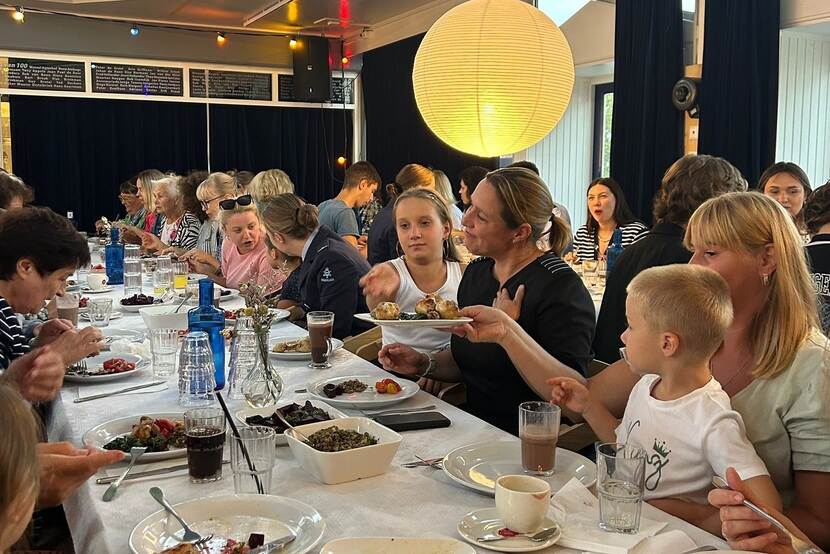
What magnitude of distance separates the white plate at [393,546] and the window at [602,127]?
596 cm

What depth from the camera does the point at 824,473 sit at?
152cm

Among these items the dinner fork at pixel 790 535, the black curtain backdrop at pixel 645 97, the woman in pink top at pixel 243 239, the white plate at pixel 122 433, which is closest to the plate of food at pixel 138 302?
the woman in pink top at pixel 243 239

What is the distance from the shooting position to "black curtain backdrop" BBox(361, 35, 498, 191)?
816cm

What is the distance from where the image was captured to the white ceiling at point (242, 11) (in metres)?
7.73

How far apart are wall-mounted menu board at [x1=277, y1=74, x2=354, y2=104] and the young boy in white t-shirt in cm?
854

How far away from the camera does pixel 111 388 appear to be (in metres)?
2.25

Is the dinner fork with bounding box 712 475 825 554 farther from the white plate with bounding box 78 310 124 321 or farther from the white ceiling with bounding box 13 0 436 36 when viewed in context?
the white ceiling with bounding box 13 0 436 36

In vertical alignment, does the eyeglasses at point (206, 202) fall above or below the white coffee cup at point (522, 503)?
above

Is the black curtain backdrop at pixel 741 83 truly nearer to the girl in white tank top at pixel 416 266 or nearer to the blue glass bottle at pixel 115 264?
the girl in white tank top at pixel 416 266

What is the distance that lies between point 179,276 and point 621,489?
10.9 ft

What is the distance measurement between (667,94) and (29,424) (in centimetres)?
531

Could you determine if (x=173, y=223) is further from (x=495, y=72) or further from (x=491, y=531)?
(x=491, y=531)

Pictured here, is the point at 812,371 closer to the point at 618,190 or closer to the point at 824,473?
the point at 824,473

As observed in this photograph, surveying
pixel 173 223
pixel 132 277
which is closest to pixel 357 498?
pixel 132 277
